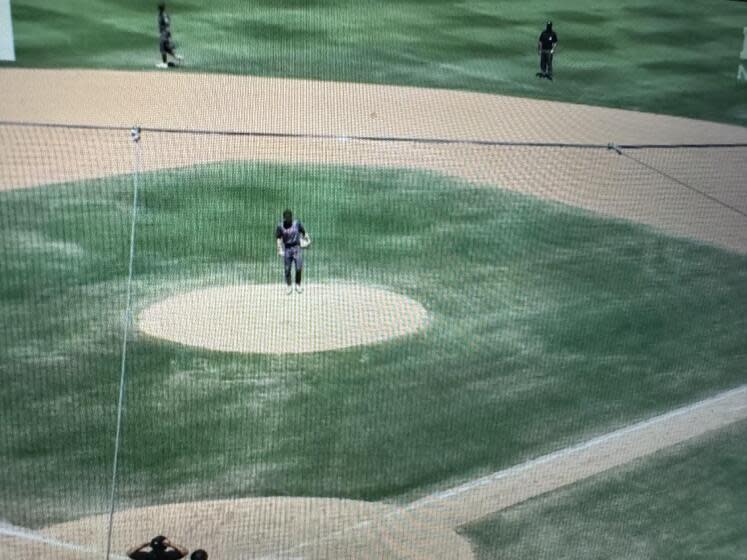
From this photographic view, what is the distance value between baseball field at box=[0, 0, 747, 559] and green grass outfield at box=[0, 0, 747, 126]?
23 cm

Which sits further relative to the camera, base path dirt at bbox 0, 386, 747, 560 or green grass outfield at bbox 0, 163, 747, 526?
green grass outfield at bbox 0, 163, 747, 526

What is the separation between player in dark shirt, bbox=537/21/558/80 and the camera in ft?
96.0

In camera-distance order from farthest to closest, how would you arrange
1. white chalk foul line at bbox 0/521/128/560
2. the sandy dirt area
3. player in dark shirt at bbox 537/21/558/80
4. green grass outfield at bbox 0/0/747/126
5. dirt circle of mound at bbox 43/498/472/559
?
player in dark shirt at bbox 537/21/558/80, green grass outfield at bbox 0/0/747/126, the sandy dirt area, dirt circle of mound at bbox 43/498/472/559, white chalk foul line at bbox 0/521/128/560

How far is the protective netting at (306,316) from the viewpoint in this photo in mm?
11703

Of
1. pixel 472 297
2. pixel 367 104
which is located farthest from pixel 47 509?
pixel 367 104

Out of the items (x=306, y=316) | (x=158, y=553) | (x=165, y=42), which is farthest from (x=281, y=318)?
(x=165, y=42)

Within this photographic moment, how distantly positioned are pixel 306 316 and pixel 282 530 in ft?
16.5

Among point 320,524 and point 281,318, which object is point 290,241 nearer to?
point 281,318

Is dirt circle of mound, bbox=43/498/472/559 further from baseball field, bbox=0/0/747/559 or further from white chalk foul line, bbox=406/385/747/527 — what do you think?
white chalk foul line, bbox=406/385/747/527

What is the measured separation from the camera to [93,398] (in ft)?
44.6

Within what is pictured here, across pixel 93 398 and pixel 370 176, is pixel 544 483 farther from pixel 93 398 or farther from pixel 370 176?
pixel 370 176

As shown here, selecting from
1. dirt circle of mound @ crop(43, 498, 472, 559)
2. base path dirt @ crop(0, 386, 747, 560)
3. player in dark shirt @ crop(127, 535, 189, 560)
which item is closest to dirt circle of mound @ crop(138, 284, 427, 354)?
base path dirt @ crop(0, 386, 747, 560)

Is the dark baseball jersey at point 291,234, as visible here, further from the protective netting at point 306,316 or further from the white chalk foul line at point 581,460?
the white chalk foul line at point 581,460

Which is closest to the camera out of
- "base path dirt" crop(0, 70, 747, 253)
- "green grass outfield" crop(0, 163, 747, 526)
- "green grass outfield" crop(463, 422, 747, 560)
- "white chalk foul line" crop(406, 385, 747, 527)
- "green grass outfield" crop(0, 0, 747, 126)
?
"green grass outfield" crop(463, 422, 747, 560)
